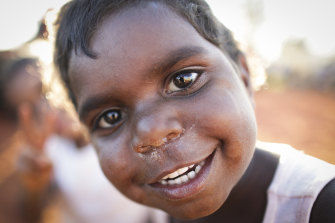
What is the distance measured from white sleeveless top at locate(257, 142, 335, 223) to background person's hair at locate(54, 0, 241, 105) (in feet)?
2.28

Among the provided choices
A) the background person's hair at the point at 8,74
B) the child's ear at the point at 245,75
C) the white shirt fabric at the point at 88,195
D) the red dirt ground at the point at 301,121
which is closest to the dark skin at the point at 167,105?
the child's ear at the point at 245,75

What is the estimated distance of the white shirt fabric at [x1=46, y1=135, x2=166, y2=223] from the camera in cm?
252

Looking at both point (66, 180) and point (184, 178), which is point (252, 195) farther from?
point (66, 180)

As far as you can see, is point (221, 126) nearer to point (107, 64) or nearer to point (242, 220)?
point (107, 64)

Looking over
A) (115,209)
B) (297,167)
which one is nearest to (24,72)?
(115,209)

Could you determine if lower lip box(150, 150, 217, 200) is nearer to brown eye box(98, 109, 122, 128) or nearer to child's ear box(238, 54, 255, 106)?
brown eye box(98, 109, 122, 128)

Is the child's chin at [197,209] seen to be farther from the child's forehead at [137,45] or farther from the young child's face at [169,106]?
the child's forehead at [137,45]

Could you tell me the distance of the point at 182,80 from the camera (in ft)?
3.76

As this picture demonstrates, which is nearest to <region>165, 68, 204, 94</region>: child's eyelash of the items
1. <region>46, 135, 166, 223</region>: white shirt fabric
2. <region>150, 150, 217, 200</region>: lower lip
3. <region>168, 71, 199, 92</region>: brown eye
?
<region>168, 71, 199, 92</region>: brown eye

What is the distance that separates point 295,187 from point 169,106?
29.7 inches

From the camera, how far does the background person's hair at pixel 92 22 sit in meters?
1.16

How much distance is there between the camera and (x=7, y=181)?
4438 millimetres

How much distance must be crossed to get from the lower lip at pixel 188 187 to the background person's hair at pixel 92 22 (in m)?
0.61

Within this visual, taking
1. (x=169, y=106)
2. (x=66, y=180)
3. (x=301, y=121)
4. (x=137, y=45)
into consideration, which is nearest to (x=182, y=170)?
(x=169, y=106)
